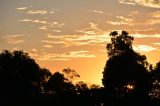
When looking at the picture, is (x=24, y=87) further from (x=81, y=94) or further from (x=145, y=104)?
(x=145, y=104)

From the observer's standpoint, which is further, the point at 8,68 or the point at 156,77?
the point at 8,68

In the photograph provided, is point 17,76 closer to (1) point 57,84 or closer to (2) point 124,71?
(1) point 57,84

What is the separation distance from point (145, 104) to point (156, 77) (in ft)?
31.9

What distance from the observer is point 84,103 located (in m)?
114

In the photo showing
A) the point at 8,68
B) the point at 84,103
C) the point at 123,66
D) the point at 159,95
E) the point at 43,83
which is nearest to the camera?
the point at 123,66

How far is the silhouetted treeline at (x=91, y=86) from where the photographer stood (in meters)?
99.8

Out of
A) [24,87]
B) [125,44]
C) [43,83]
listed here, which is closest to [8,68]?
[24,87]

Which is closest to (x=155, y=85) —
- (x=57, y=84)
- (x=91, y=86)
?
(x=91, y=86)

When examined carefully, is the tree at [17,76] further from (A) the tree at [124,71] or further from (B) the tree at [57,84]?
(A) the tree at [124,71]

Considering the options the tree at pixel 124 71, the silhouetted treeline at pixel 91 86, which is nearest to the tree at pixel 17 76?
the silhouetted treeline at pixel 91 86

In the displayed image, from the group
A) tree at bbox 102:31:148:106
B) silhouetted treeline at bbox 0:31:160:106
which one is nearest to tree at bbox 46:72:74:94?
silhouetted treeline at bbox 0:31:160:106

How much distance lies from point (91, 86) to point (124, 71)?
2580 cm

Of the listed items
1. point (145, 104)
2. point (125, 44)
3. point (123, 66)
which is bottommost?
point (145, 104)

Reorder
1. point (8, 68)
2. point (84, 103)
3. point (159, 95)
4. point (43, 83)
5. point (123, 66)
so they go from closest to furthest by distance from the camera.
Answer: point (123, 66) < point (159, 95) < point (84, 103) < point (8, 68) < point (43, 83)
